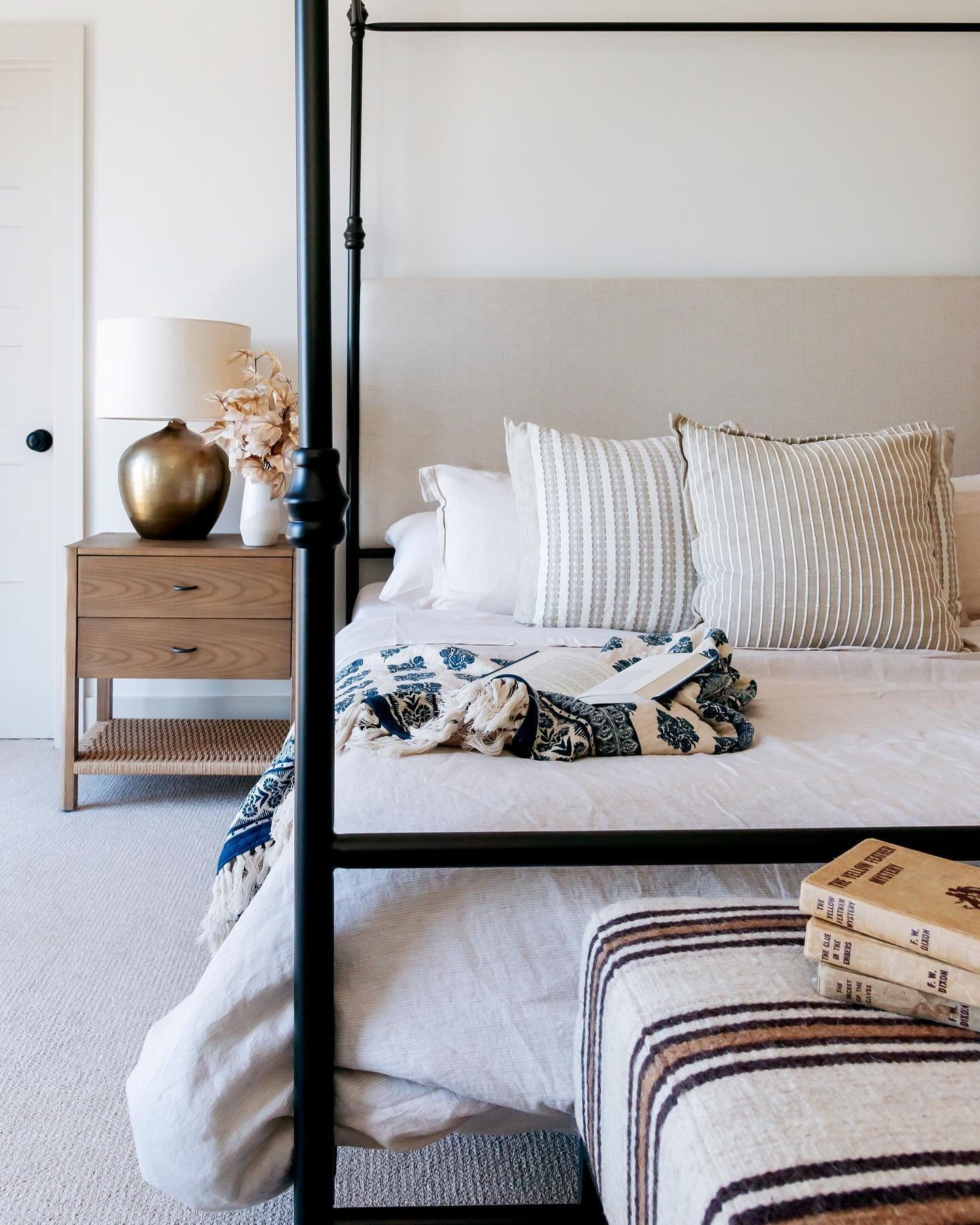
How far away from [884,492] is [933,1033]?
1474 mm

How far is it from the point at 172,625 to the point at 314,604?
1.89 meters

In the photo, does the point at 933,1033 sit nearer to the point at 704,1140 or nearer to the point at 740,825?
the point at 704,1140

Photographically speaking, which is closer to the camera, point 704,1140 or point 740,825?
point 704,1140

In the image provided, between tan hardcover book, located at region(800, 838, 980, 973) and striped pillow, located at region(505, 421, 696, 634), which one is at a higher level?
striped pillow, located at region(505, 421, 696, 634)

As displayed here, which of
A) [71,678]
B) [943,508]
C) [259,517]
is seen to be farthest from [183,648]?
[943,508]

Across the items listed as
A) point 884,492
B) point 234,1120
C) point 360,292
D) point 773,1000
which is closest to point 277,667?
point 360,292

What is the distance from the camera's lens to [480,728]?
122 centimetres

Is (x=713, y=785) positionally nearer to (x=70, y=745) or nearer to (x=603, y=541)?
(x=603, y=541)

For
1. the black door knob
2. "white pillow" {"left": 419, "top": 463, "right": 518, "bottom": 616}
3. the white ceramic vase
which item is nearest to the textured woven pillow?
"white pillow" {"left": 419, "top": 463, "right": 518, "bottom": 616}

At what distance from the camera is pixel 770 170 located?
120 inches

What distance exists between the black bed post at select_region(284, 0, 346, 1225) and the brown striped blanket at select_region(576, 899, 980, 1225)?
9.3 inches

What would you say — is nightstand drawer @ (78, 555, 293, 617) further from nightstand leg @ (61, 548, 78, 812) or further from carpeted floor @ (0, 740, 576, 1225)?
carpeted floor @ (0, 740, 576, 1225)

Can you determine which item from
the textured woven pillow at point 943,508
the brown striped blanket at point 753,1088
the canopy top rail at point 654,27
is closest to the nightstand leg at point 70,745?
the textured woven pillow at point 943,508

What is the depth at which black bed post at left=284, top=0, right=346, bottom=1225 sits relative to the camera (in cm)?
86
